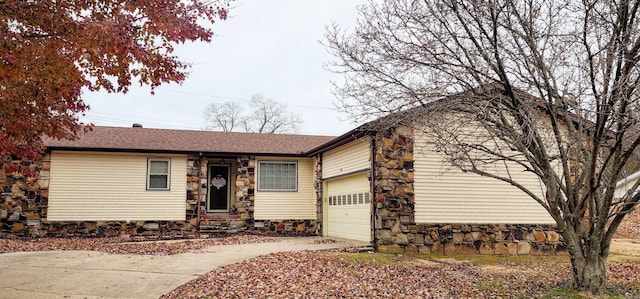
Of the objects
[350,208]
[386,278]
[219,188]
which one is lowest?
[386,278]

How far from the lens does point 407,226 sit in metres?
11.7

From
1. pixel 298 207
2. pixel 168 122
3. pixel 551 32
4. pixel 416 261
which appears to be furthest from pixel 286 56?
pixel 168 122

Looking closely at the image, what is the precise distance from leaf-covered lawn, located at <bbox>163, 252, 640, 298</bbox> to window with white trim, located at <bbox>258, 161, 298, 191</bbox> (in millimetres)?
6830

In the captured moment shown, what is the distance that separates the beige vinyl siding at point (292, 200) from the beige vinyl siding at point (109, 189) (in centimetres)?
259

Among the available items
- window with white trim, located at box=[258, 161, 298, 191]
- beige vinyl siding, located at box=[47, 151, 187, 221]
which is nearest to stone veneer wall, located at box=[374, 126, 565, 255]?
window with white trim, located at box=[258, 161, 298, 191]

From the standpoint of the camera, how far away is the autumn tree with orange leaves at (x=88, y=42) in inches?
218

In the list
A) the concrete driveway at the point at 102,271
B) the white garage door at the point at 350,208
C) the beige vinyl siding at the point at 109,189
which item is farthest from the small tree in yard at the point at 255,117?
the concrete driveway at the point at 102,271

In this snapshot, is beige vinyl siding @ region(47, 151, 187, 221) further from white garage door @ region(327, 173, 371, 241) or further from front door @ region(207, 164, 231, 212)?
white garage door @ region(327, 173, 371, 241)

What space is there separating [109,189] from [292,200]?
6.02m

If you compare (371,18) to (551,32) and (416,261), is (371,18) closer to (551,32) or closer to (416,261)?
(551,32)

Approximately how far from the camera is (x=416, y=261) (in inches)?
410

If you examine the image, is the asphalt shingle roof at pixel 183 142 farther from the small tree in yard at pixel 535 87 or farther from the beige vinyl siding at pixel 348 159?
the small tree in yard at pixel 535 87

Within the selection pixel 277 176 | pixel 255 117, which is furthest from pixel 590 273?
pixel 255 117

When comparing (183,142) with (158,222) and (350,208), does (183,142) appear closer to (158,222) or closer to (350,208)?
(158,222)
